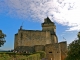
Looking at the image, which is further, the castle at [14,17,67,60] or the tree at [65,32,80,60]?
the castle at [14,17,67,60]

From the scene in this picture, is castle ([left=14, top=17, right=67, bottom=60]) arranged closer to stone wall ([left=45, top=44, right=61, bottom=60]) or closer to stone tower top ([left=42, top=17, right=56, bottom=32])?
stone tower top ([left=42, top=17, right=56, bottom=32])

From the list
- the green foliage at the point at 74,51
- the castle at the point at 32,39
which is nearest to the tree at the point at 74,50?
the green foliage at the point at 74,51

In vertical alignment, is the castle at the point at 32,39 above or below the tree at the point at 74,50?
above

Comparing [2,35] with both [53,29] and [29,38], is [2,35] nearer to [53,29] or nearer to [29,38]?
[29,38]

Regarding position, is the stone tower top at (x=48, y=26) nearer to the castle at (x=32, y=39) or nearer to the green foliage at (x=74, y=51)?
the castle at (x=32, y=39)

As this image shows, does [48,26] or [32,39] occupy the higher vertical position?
[48,26]

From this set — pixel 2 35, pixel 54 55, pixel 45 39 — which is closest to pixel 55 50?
pixel 54 55

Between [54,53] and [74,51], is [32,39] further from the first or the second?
[74,51]

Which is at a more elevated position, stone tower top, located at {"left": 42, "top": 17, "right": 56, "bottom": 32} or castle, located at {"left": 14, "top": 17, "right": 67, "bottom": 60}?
stone tower top, located at {"left": 42, "top": 17, "right": 56, "bottom": 32}

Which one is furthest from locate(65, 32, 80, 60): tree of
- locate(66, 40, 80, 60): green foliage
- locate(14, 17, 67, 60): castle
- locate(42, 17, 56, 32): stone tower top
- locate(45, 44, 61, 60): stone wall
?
locate(42, 17, 56, 32): stone tower top

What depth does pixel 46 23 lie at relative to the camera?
50031 millimetres

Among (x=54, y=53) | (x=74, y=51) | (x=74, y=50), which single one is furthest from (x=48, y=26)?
(x=74, y=51)

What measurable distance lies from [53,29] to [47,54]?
51.4 feet

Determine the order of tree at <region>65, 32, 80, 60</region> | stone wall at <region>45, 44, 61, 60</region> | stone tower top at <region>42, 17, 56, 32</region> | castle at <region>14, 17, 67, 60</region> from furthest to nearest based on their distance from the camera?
stone tower top at <region>42, 17, 56, 32</region> → castle at <region>14, 17, 67, 60</region> → stone wall at <region>45, 44, 61, 60</region> → tree at <region>65, 32, 80, 60</region>
